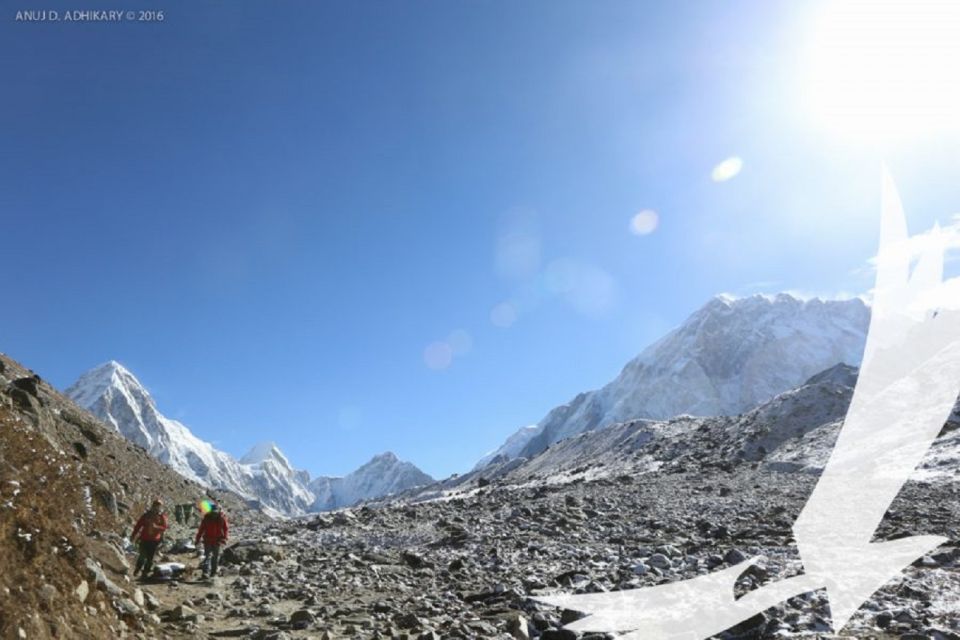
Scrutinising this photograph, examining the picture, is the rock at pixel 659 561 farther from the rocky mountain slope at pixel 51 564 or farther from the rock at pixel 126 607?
the rock at pixel 126 607

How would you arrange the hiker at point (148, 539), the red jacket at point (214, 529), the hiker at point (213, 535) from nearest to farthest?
the hiker at point (148, 539) → the hiker at point (213, 535) → the red jacket at point (214, 529)

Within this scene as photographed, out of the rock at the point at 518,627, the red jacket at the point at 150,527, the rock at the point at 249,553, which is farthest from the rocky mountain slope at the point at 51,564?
the rock at the point at 249,553

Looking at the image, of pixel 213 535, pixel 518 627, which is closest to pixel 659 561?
pixel 518 627

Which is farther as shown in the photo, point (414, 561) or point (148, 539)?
point (414, 561)

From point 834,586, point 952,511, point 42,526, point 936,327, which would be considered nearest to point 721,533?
point 834,586

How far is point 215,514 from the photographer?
698 inches

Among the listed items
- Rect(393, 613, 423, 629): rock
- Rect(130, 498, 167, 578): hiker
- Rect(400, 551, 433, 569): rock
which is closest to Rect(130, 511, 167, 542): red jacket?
Rect(130, 498, 167, 578): hiker

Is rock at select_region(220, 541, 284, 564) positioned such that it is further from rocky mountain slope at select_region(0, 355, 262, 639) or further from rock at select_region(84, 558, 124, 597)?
rock at select_region(84, 558, 124, 597)

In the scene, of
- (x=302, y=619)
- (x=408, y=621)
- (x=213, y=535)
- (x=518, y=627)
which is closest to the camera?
(x=518, y=627)

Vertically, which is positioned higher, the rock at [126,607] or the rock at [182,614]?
the rock at [126,607]

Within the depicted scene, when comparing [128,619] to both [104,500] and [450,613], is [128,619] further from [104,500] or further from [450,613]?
[104,500]
